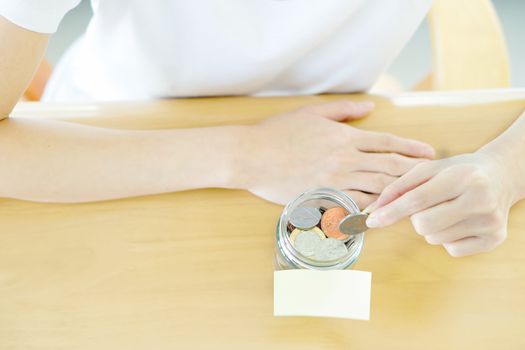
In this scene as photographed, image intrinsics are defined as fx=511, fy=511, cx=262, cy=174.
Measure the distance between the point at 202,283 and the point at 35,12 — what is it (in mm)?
333

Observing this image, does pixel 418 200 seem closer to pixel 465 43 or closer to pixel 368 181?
pixel 368 181

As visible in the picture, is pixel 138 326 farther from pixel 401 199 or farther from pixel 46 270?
pixel 401 199

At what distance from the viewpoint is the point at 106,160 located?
Result: 0.60 metres

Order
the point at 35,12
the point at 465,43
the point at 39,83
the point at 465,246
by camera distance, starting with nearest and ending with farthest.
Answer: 1. the point at 35,12
2. the point at 465,246
3. the point at 465,43
4. the point at 39,83

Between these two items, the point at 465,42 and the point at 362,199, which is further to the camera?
the point at 465,42

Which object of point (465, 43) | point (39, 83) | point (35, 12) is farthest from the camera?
point (39, 83)

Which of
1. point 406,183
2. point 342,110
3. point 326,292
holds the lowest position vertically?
point 326,292

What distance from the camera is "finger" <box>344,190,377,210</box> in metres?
0.61

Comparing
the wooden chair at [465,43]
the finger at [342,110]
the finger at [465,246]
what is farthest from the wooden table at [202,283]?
the wooden chair at [465,43]

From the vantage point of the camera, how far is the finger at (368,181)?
613 millimetres

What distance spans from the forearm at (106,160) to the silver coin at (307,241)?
4.3 inches

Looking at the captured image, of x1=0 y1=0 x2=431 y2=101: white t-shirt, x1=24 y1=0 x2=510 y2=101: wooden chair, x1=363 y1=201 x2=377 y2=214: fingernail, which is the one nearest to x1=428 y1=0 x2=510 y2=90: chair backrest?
x1=24 y1=0 x2=510 y2=101: wooden chair

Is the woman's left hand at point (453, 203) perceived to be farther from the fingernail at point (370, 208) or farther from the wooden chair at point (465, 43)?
the wooden chair at point (465, 43)

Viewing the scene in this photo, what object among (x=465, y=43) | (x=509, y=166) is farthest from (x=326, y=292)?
(x=465, y=43)
